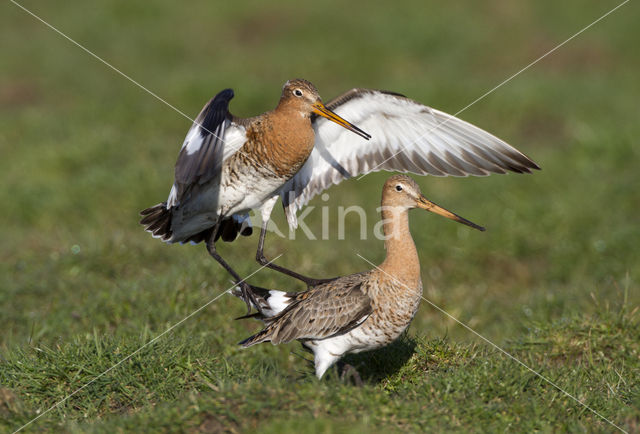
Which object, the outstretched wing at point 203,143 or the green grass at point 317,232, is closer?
the green grass at point 317,232

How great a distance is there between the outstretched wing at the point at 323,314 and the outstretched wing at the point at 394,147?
4.89 ft

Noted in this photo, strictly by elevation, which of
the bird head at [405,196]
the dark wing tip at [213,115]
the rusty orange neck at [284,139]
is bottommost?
the bird head at [405,196]

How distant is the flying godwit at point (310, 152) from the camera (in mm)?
6355

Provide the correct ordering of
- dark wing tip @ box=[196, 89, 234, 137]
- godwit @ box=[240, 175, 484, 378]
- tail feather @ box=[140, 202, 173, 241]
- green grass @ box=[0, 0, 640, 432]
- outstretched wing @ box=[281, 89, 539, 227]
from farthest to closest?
tail feather @ box=[140, 202, 173, 241]
outstretched wing @ box=[281, 89, 539, 227]
dark wing tip @ box=[196, 89, 234, 137]
godwit @ box=[240, 175, 484, 378]
green grass @ box=[0, 0, 640, 432]

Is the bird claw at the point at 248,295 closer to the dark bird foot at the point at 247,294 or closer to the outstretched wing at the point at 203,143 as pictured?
the dark bird foot at the point at 247,294

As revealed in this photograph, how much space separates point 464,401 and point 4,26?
16.5 m

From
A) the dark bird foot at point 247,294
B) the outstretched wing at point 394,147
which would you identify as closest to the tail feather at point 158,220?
the dark bird foot at point 247,294

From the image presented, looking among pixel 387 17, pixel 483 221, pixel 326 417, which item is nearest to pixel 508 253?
pixel 483 221

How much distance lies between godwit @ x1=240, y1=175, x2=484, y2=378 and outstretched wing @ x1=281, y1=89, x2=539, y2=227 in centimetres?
108

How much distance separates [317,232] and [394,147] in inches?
142

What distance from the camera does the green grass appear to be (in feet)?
16.4

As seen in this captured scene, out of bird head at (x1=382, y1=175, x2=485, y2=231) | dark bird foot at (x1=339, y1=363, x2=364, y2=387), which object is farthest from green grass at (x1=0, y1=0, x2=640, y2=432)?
bird head at (x1=382, y1=175, x2=485, y2=231)

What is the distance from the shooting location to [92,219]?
10.4 metres

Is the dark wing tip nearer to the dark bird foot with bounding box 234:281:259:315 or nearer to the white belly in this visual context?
the white belly
